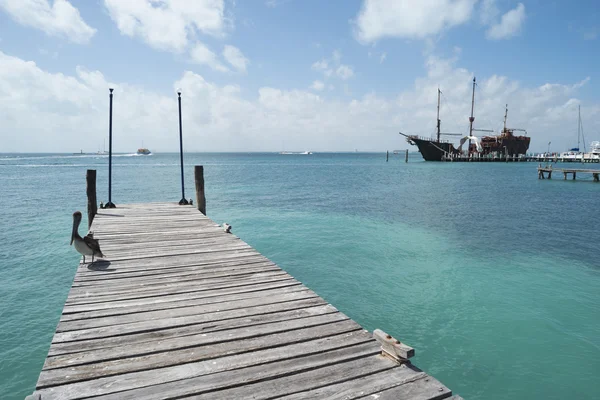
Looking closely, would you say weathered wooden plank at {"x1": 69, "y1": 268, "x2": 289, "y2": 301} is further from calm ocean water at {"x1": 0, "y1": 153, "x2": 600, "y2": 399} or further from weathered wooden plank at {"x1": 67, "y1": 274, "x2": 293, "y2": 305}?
calm ocean water at {"x1": 0, "y1": 153, "x2": 600, "y2": 399}

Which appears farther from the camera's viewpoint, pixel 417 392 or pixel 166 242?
pixel 166 242

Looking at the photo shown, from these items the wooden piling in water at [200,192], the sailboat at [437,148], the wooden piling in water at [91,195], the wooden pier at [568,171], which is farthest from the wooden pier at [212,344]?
the sailboat at [437,148]

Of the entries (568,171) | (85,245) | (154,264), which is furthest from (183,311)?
(568,171)

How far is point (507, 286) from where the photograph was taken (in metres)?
11.3

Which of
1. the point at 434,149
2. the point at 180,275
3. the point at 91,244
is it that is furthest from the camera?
the point at 434,149

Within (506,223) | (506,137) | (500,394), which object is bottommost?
(500,394)

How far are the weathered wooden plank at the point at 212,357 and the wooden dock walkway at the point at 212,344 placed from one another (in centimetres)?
1

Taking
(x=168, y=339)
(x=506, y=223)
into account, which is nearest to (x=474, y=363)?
(x=168, y=339)

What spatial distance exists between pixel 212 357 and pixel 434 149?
4252 inches

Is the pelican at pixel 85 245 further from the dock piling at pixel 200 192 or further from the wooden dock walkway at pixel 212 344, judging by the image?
the dock piling at pixel 200 192

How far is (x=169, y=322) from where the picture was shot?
14.4 feet

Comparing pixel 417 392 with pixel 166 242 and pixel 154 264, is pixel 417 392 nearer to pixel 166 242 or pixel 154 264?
pixel 154 264

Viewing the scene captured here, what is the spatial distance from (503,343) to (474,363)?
1236 millimetres

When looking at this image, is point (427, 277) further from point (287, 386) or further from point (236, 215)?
point (236, 215)
